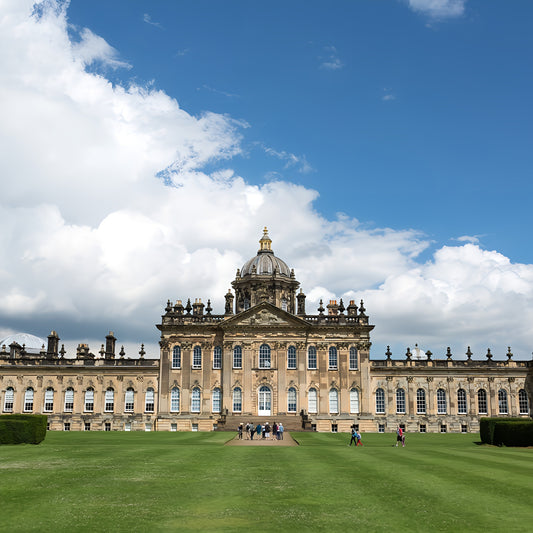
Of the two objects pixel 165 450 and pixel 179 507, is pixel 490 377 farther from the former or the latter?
pixel 179 507

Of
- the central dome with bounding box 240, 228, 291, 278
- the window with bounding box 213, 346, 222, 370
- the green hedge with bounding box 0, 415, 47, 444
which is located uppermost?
the central dome with bounding box 240, 228, 291, 278

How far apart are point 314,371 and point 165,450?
34.3 meters

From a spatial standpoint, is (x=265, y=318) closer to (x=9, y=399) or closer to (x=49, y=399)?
(x=49, y=399)

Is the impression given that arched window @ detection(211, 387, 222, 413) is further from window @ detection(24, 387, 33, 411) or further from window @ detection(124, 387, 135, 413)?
window @ detection(24, 387, 33, 411)

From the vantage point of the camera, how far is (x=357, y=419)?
205ft

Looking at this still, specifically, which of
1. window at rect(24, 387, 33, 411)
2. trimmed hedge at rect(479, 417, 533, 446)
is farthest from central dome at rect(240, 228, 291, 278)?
trimmed hedge at rect(479, 417, 533, 446)

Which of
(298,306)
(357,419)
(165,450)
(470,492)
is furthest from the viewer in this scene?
(298,306)

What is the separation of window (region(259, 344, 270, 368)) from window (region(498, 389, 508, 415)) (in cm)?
2610

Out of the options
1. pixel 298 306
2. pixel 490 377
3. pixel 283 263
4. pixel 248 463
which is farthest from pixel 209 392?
pixel 248 463

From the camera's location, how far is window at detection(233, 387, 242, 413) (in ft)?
204

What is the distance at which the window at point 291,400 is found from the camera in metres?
62.4

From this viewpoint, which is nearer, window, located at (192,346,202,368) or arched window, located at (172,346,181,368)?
window, located at (192,346,202,368)

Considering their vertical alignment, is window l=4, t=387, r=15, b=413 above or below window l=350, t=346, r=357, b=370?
below

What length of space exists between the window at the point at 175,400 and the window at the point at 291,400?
1182cm
